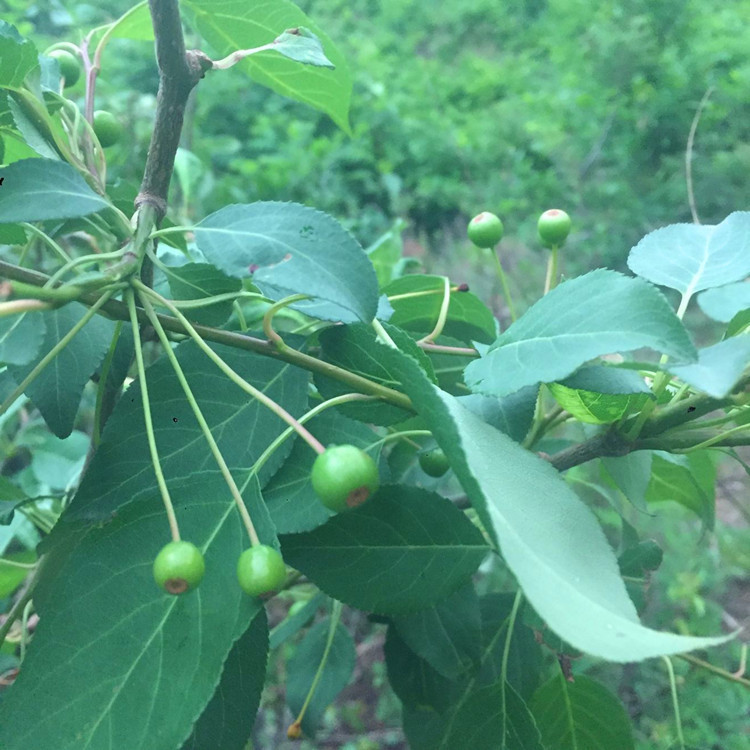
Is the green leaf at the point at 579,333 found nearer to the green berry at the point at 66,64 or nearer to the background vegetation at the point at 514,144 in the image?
the green berry at the point at 66,64

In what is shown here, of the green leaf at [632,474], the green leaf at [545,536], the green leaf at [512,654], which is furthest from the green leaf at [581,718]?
the green leaf at [545,536]

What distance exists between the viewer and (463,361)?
493 mm

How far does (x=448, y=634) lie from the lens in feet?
1.48

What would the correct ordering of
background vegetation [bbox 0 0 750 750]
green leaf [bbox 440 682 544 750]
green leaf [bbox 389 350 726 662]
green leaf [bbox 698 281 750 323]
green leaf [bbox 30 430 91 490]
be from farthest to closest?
background vegetation [bbox 0 0 750 750]
green leaf [bbox 30 430 91 490]
green leaf [bbox 440 682 544 750]
green leaf [bbox 698 281 750 323]
green leaf [bbox 389 350 726 662]

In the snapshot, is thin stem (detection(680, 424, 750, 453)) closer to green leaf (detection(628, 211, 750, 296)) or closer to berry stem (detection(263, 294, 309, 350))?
green leaf (detection(628, 211, 750, 296))

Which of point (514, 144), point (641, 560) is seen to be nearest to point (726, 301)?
point (641, 560)

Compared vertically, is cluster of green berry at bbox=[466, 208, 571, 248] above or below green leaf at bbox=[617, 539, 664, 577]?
above

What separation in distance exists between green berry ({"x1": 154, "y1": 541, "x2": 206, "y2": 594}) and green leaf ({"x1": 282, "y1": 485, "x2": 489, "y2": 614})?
A: 82 millimetres

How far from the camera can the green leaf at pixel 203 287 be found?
14.7 inches

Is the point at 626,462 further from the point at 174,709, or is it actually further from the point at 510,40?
the point at 510,40

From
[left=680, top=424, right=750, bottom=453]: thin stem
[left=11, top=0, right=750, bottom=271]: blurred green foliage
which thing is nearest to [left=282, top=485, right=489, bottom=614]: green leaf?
[left=680, top=424, right=750, bottom=453]: thin stem

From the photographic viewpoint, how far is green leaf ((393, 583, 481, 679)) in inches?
17.6

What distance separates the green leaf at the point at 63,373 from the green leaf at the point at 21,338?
5 centimetres

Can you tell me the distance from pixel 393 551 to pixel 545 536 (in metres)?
0.12
